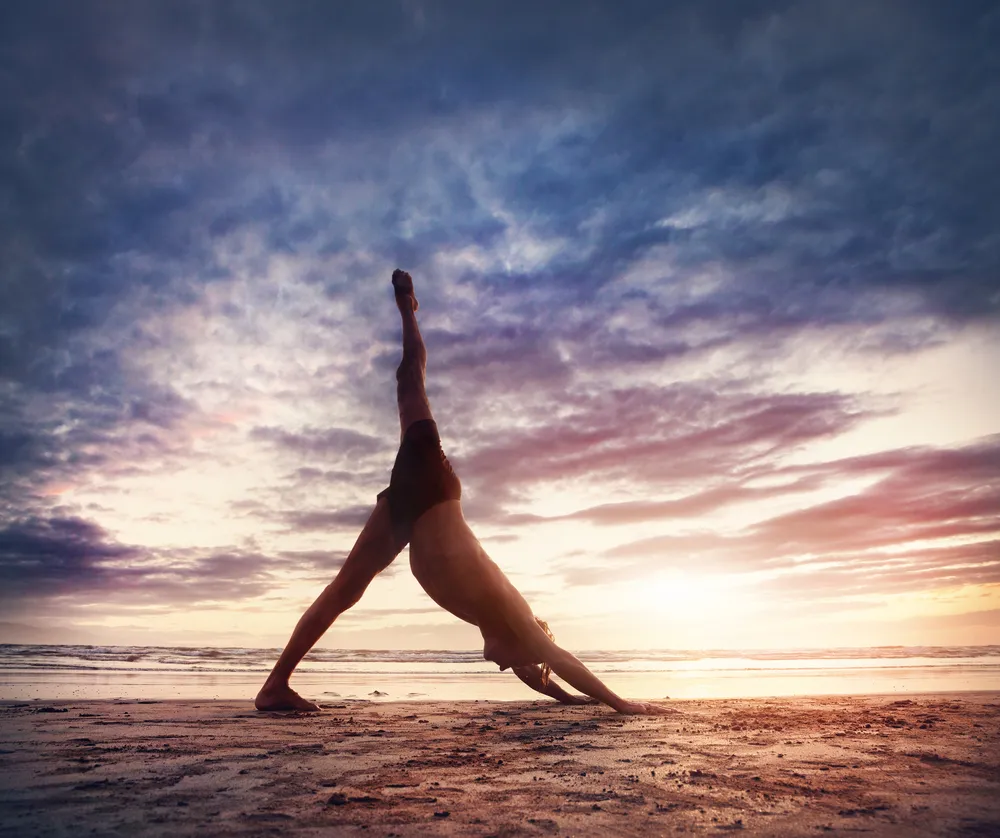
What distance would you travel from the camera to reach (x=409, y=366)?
638 centimetres

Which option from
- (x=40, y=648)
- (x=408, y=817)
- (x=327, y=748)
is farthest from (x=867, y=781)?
(x=40, y=648)

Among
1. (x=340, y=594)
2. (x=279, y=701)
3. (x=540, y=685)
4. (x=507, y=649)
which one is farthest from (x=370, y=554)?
(x=540, y=685)

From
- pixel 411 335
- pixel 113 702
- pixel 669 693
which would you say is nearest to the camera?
pixel 411 335

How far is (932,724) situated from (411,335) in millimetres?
5430

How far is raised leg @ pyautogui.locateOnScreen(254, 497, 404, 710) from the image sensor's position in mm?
5828

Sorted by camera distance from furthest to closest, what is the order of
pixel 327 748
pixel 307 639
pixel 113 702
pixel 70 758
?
Answer: 1. pixel 113 702
2. pixel 307 639
3. pixel 327 748
4. pixel 70 758

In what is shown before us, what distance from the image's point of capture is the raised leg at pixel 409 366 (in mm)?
6211

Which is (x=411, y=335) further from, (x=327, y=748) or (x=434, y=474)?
(x=327, y=748)

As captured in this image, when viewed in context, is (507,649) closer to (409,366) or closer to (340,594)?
(340,594)

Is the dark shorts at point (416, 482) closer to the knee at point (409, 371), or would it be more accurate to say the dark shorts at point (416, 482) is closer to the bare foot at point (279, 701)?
the knee at point (409, 371)

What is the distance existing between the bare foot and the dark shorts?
5.64 feet

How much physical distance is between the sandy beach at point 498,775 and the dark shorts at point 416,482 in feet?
5.55

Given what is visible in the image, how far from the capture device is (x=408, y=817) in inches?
100

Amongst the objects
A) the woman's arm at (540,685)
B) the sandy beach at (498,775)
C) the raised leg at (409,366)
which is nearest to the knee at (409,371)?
the raised leg at (409,366)
